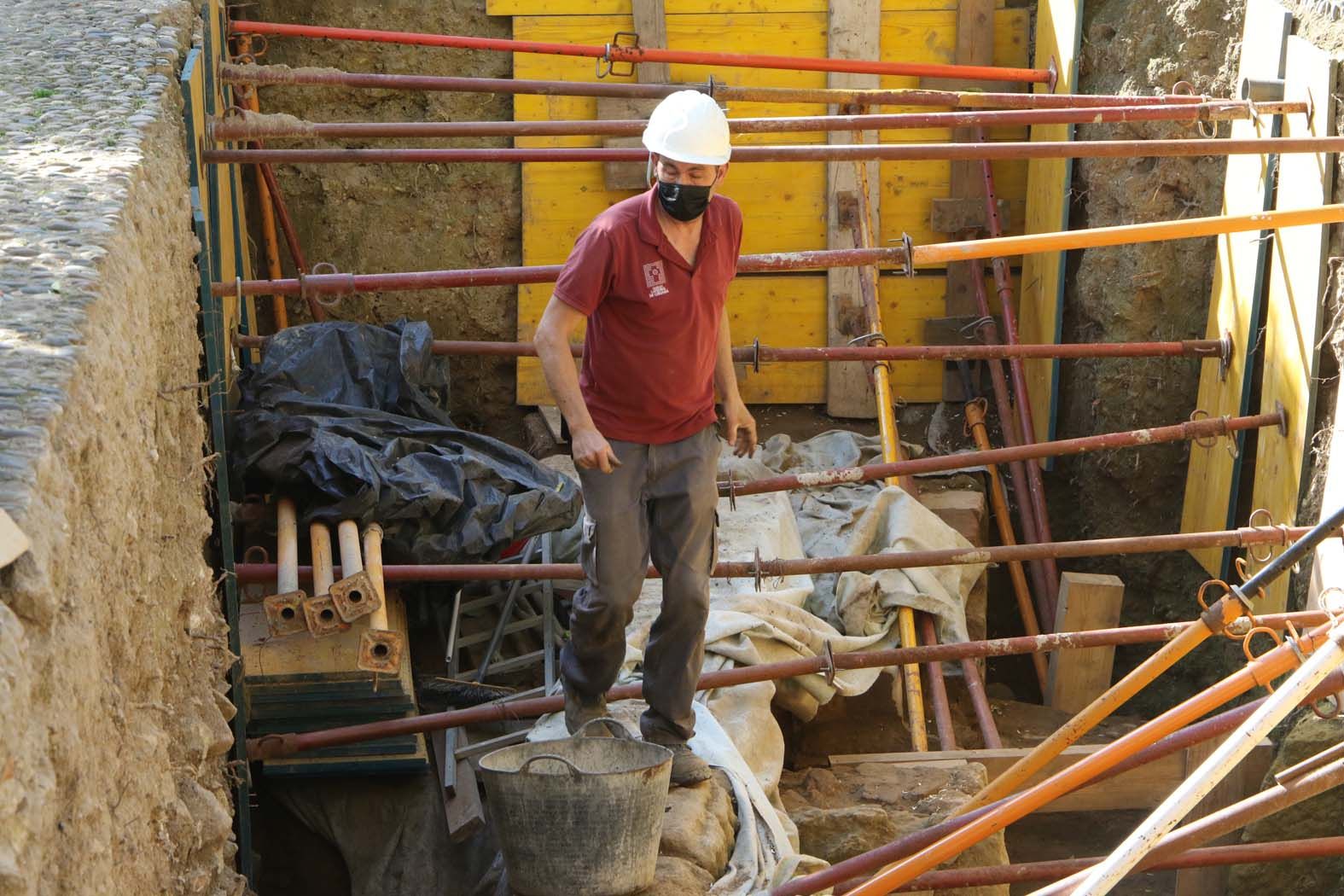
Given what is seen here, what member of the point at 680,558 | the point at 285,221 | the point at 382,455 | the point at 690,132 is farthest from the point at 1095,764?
the point at 285,221

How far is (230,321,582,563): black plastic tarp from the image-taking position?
15.1 feet

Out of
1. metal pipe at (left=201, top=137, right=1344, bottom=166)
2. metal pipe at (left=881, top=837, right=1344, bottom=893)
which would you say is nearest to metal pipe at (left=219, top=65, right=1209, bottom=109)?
metal pipe at (left=201, top=137, right=1344, bottom=166)

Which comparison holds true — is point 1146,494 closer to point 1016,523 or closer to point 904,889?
point 1016,523

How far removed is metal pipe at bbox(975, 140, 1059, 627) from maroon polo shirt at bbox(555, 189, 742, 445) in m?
3.62

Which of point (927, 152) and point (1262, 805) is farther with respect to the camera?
point (927, 152)

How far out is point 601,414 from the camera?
3861mm

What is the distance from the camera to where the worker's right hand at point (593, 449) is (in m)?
3.62

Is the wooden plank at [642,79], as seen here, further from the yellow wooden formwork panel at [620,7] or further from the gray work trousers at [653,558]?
the gray work trousers at [653,558]

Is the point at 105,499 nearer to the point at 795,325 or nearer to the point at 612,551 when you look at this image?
the point at 612,551

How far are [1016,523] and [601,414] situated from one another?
431cm

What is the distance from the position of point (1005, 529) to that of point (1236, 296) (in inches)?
67.7

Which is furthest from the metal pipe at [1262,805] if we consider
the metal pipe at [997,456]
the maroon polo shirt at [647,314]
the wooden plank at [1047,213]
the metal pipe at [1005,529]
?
the wooden plank at [1047,213]

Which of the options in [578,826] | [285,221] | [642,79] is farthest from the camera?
[642,79]

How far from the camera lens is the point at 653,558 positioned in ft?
13.0
